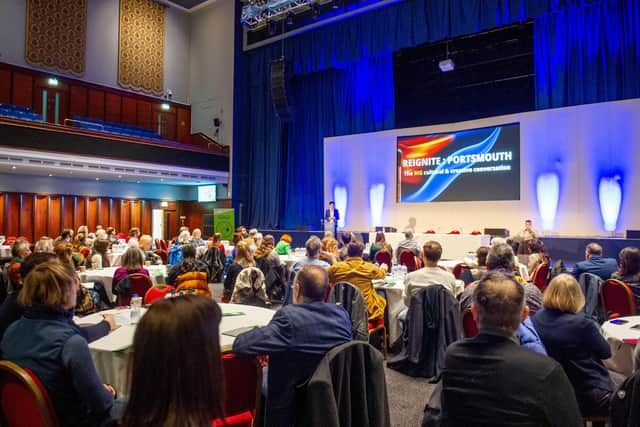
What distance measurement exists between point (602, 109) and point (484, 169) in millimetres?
2763

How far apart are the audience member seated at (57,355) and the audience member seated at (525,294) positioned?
1.85 meters

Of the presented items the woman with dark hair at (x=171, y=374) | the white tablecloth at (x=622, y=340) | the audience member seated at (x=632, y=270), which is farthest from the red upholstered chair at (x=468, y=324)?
the woman with dark hair at (x=171, y=374)

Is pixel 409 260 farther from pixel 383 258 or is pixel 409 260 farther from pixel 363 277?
pixel 363 277

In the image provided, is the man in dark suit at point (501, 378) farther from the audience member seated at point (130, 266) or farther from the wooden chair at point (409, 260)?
the wooden chair at point (409, 260)

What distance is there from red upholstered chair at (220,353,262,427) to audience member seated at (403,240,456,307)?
2.22 meters

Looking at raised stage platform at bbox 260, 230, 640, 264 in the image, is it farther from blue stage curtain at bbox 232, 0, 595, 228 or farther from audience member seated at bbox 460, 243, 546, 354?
audience member seated at bbox 460, 243, 546, 354

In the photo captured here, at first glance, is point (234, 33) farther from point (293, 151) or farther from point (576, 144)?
point (576, 144)

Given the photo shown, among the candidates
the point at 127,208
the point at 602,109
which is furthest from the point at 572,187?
the point at 127,208

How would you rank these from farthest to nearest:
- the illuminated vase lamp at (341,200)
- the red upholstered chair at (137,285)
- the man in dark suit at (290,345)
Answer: the illuminated vase lamp at (341,200) → the red upholstered chair at (137,285) → the man in dark suit at (290,345)

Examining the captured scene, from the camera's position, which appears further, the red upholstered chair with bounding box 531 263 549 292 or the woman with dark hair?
the red upholstered chair with bounding box 531 263 549 292

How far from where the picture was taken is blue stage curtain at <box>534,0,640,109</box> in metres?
9.94

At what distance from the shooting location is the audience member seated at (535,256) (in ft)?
18.0

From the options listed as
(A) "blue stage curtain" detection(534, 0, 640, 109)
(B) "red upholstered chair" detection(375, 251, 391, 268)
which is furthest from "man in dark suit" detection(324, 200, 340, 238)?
(B) "red upholstered chair" detection(375, 251, 391, 268)

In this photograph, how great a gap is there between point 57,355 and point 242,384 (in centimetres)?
76
